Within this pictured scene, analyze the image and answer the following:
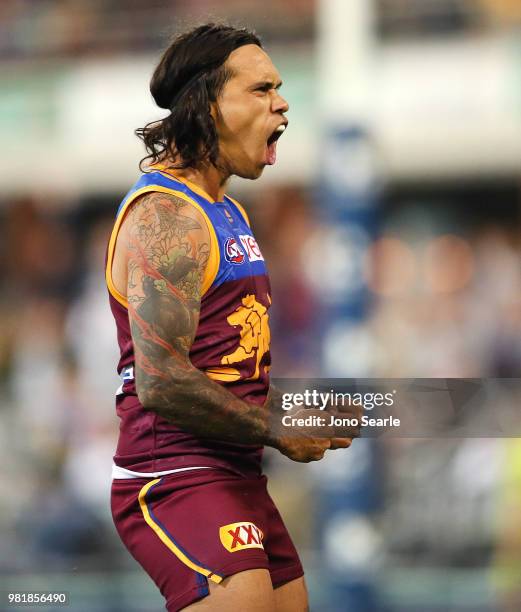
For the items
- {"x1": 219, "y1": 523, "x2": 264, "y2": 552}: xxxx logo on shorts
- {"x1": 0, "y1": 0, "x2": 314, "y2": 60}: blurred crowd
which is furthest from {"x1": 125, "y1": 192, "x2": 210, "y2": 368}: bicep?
{"x1": 0, "y1": 0, "x2": 314, "y2": 60}: blurred crowd

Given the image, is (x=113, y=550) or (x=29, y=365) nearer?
(x=113, y=550)

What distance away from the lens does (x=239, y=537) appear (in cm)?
338

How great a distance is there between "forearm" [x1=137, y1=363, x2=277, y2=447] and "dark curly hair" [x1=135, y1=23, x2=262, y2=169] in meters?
0.69

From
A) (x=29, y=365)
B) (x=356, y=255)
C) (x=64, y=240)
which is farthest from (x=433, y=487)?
(x=64, y=240)

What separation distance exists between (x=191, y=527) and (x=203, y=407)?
1.15ft

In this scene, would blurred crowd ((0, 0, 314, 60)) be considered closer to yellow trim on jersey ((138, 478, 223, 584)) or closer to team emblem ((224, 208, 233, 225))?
team emblem ((224, 208, 233, 225))

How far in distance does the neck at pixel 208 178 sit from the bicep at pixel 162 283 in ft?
0.82

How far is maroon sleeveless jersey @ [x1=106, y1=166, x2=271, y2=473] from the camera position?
3.48 m

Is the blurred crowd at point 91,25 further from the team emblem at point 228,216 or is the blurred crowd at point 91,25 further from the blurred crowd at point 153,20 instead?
the team emblem at point 228,216

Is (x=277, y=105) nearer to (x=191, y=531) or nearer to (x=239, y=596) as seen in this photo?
(x=191, y=531)

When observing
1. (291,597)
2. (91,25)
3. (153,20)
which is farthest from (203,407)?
(91,25)

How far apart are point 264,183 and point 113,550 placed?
591 centimetres

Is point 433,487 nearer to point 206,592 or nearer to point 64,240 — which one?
point 206,592

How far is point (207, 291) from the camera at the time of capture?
137 inches
